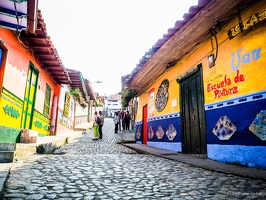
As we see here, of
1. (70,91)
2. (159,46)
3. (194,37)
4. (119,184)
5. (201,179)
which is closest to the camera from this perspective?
(119,184)

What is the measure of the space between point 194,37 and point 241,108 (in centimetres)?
251

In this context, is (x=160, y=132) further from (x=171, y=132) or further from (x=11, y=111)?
(x=11, y=111)

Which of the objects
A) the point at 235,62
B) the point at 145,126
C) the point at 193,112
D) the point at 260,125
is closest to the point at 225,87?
the point at 235,62

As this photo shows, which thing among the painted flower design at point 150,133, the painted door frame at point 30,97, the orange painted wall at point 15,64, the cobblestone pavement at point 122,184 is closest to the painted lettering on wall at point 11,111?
the orange painted wall at point 15,64

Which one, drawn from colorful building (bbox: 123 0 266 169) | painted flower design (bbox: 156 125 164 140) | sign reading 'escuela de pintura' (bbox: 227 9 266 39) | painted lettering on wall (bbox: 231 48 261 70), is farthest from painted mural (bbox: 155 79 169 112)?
sign reading 'escuela de pintura' (bbox: 227 9 266 39)

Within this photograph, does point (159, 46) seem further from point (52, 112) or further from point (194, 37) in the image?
point (52, 112)

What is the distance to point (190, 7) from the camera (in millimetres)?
4488

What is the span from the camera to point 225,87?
492 centimetres

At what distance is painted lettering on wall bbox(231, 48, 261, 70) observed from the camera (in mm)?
4133

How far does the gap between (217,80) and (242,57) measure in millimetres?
924

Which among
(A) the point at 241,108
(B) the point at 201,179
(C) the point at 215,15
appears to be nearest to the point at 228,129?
(A) the point at 241,108

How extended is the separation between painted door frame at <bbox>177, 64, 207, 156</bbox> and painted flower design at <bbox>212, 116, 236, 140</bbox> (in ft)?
2.10

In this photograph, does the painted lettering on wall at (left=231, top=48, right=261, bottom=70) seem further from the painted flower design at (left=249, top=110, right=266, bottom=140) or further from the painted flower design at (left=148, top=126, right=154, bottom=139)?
the painted flower design at (left=148, top=126, right=154, bottom=139)

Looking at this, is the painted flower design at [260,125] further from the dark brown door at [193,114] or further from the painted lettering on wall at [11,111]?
the painted lettering on wall at [11,111]
